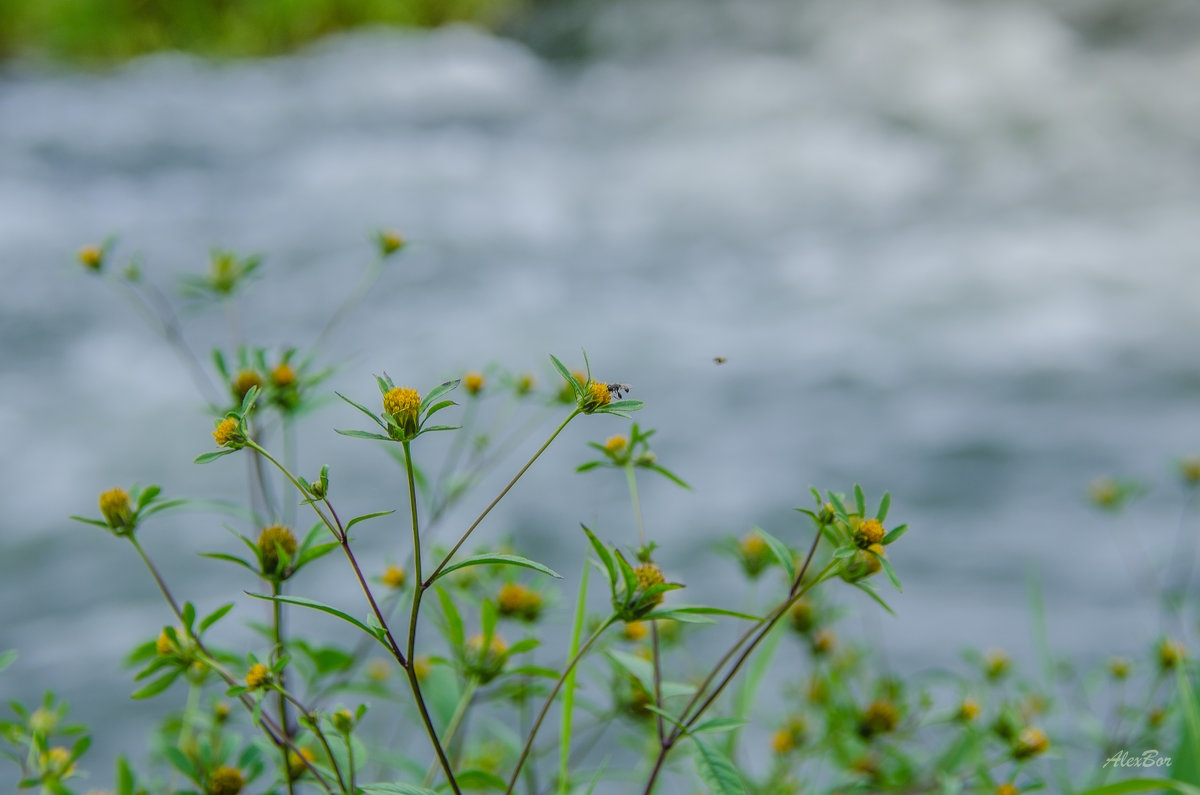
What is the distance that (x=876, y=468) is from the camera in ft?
8.84

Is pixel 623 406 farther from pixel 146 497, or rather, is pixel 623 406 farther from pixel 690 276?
pixel 690 276

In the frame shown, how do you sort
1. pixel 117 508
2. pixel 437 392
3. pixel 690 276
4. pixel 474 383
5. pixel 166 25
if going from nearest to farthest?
pixel 437 392
pixel 117 508
pixel 474 383
pixel 690 276
pixel 166 25

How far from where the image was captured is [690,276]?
3.79m

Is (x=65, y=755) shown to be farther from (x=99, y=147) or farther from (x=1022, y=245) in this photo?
(x=99, y=147)

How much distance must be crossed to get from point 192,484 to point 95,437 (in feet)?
1.72

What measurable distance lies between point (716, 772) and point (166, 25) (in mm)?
6409

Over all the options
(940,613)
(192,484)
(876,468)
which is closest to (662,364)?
(876,468)

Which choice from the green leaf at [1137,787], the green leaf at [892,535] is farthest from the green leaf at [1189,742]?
the green leaf at [892,535]

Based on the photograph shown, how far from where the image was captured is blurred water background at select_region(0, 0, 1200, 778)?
2.34 meters

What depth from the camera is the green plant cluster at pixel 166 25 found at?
5293mm

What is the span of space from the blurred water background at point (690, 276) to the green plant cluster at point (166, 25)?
0.76 feet

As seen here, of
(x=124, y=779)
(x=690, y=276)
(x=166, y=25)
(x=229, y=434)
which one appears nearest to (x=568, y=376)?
(x=229, y=434)

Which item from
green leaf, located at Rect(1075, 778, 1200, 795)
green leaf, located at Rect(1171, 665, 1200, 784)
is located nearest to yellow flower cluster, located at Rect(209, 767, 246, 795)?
green leaf, located at Rect(1075, 778, 1200, 795)

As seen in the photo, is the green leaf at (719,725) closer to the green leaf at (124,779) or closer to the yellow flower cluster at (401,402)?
the yellow flower cluster at (401,402)
